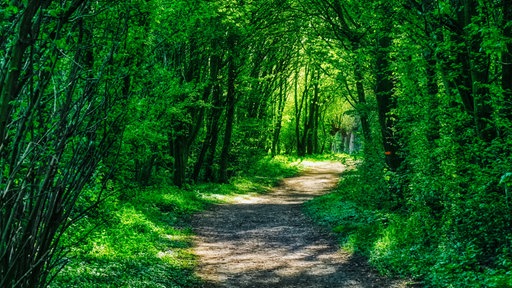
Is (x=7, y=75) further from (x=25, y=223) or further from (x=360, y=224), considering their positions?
(x=360, y=224)

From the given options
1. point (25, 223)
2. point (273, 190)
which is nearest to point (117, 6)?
point (25, 223)

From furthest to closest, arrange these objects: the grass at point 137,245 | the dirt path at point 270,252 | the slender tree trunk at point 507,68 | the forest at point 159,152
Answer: the dirt path at point 270,252 → the slender tree trunk at point 507,68 → the grass at point 137,245 → the forest at point 159,152

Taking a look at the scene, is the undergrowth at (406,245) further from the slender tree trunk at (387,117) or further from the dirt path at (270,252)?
the slender tree trunk at (387,117)

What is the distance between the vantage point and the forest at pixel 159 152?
329cm

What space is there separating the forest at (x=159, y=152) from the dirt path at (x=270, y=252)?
0.51 metres

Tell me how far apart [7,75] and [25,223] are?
110cm

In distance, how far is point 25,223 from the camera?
134 inches

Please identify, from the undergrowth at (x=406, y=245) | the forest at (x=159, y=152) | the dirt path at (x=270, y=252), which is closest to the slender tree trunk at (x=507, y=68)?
the forest at (x=159, y=152)

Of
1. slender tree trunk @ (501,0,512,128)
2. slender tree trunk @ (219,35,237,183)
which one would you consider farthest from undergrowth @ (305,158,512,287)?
slender tree trunk @ (219,35,237,183)

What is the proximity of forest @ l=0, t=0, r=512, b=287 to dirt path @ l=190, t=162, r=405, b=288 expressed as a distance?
51cm

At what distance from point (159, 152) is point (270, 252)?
4.04 metres

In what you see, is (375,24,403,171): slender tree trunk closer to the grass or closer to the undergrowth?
the undergrowth

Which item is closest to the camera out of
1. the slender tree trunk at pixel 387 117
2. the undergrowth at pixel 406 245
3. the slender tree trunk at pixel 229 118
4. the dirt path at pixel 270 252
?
the undergrowth at pixel 406 245

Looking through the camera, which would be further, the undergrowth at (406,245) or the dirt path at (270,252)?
the dirt path at (270,252)
